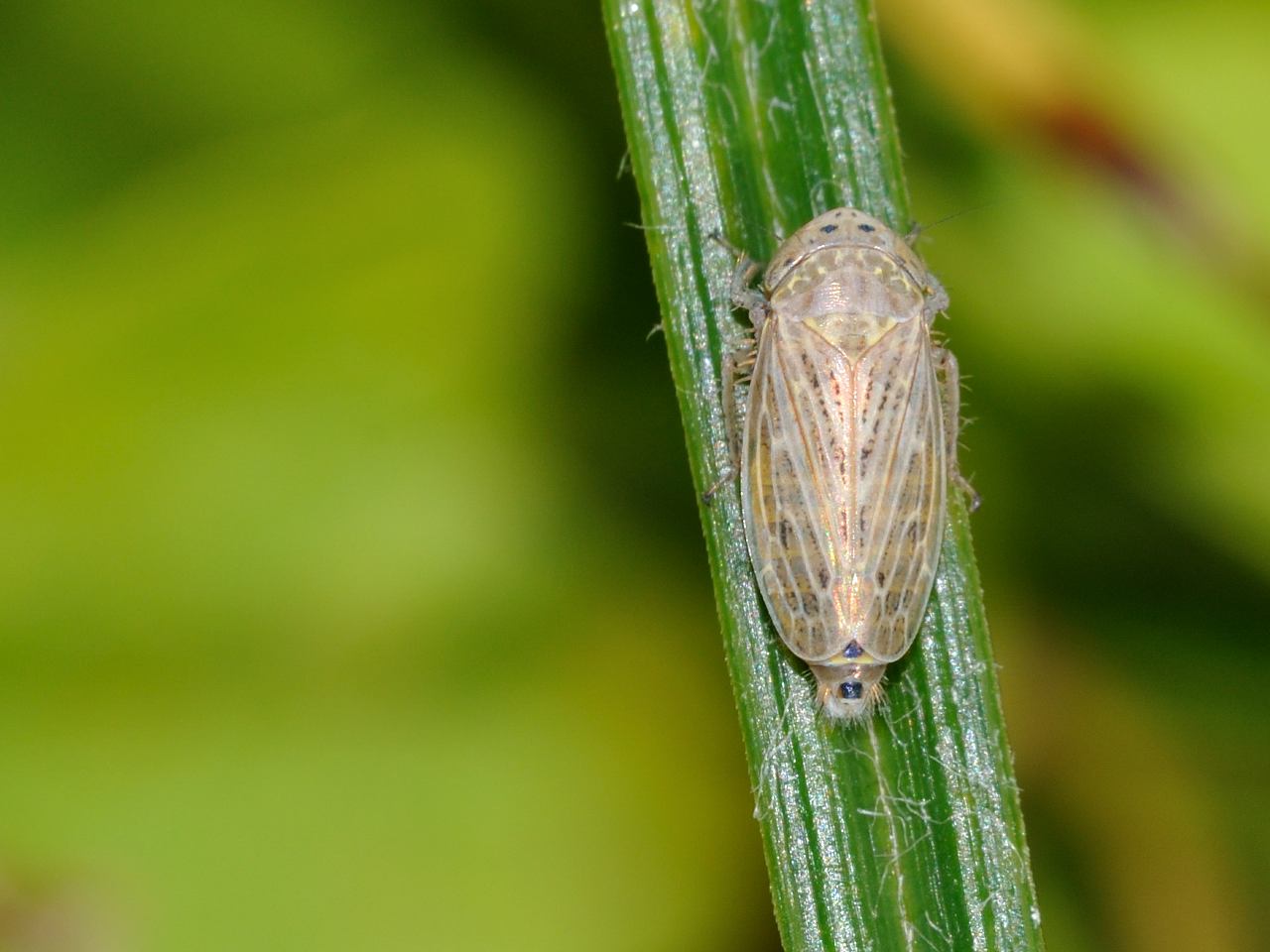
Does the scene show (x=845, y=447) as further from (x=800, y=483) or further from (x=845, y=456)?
(x=800, y=483)

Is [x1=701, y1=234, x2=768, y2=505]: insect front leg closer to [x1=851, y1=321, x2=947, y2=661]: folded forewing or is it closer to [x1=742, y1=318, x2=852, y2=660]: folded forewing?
[x1=742, y1=318, x2=852, y2=660]: folded forewing

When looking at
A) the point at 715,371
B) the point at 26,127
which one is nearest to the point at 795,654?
the point at 715,371

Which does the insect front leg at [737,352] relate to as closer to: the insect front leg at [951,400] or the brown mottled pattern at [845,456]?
the brown mottled pattern at [845,456]

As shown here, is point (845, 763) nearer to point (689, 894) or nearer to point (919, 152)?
point (689, 894)

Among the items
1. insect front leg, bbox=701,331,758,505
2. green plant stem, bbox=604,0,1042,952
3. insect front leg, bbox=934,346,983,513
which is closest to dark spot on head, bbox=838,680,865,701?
green plant stem, bbox=604,0,1042,952

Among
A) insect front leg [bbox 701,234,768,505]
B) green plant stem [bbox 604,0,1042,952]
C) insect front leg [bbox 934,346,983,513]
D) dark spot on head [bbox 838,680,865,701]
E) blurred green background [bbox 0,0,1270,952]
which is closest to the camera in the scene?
green plant stem [bbox 604,0,1042,952]

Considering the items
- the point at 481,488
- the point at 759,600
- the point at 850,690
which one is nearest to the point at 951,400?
the point at 759,600

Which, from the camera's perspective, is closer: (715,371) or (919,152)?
(715,371)
